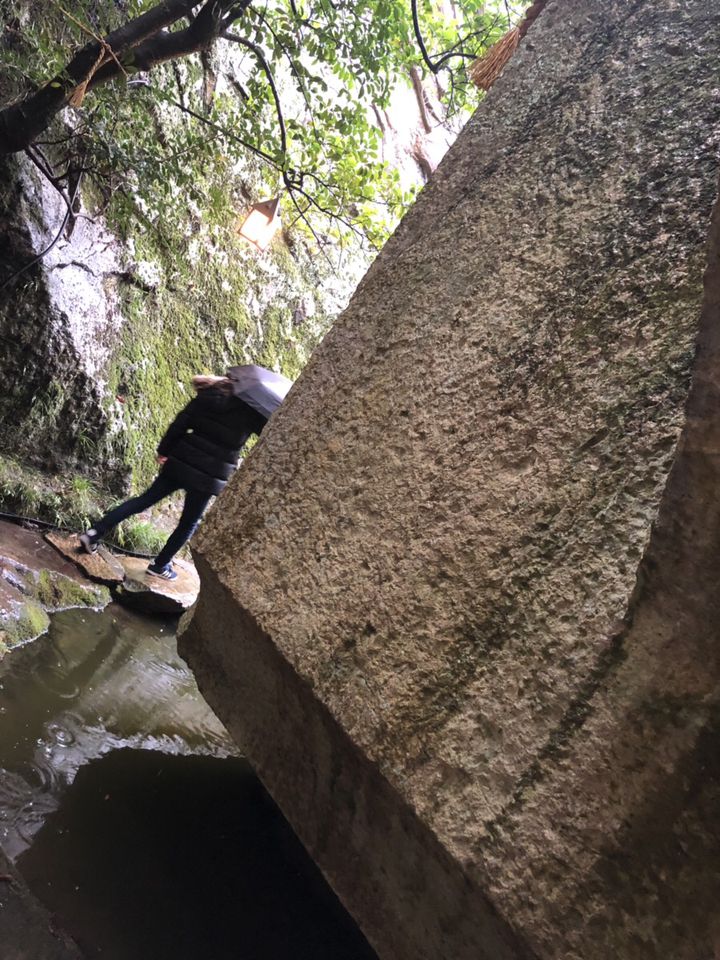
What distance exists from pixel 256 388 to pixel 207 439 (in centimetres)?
51

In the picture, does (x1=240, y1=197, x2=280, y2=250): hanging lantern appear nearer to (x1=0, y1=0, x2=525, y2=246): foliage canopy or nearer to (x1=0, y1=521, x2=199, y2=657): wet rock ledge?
(x1=0, y1=0, x2=525, y2=246): foliage canopy

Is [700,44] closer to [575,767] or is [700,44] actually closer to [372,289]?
[372,289]

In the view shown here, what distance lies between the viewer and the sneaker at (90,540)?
13.6ft

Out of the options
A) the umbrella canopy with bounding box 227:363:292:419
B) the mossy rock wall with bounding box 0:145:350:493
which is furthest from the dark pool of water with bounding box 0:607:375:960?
the mossy rock wall with bounding box 0:145:350:493

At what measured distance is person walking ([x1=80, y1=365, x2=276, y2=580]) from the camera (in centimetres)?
383

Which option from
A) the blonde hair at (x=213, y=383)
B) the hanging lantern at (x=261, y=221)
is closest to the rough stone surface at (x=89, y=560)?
the blonde hair at (x=213, y=383)

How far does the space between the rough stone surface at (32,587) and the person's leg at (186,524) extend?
49 cm

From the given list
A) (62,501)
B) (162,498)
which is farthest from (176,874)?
(62,501)

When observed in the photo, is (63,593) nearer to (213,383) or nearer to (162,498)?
(162,498)

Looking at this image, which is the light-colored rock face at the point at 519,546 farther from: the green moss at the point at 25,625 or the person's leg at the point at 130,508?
the person's leg at the point at 130,508

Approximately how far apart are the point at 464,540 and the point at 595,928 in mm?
717

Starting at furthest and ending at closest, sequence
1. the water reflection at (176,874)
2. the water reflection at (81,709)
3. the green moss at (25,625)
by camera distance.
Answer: the green moss at (25,625) < the water reflection at (81,709) < the water reflection at (176,874)

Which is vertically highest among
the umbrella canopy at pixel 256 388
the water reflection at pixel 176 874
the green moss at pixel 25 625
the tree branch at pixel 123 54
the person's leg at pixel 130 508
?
the tree branch at pixel 123 54

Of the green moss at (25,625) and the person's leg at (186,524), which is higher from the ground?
the person's leg at (186,524)
